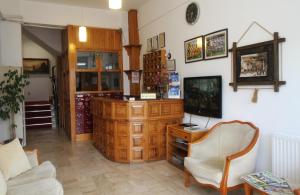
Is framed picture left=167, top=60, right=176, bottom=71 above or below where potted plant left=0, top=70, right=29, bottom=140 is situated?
above

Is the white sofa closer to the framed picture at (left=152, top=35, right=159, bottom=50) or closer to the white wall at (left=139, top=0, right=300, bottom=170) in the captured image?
the white wall at (left=139, top=0, right=300, bottom=170)

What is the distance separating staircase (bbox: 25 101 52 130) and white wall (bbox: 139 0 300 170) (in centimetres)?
572

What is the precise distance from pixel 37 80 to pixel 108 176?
7717 millimetres

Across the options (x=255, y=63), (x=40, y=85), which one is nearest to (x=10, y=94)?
(x=255, y=63)

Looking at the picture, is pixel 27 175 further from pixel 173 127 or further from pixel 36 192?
pixel 173 127

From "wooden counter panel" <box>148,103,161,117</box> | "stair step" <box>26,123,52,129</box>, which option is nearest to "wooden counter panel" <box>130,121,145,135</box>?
"wooden counter panel" <box>148,103,161,117</box>

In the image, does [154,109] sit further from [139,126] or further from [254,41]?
[254,41]

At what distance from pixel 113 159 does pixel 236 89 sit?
8.06ft

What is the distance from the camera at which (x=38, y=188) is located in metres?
2.26

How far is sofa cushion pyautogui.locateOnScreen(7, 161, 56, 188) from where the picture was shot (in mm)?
2482

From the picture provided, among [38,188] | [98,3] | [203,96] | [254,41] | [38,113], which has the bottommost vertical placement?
[38,188]

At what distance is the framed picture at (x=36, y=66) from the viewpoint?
381 inches

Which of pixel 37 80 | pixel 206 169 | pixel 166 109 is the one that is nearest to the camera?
pixel 206 169

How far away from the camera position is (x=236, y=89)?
11.1 feet
